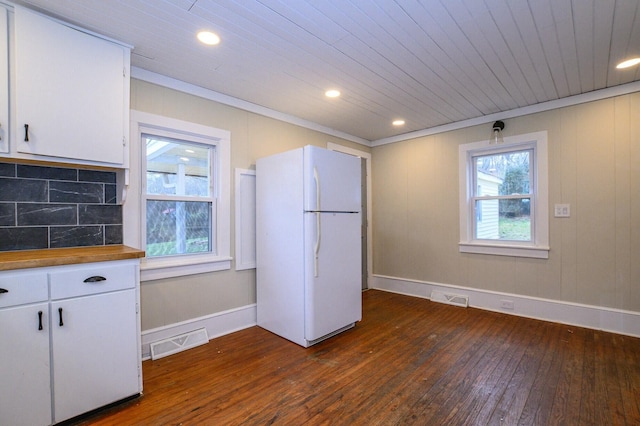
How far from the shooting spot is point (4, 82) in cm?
168

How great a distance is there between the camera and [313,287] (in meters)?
2.63

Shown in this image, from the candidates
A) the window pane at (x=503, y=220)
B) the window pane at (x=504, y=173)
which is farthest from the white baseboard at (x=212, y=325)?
the window pane at (x=504, y=173)

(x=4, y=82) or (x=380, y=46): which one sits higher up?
(x=380, y=46)

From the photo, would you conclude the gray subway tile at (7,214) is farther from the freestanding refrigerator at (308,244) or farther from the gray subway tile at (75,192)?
the freestanding refrigerator at (308,244)

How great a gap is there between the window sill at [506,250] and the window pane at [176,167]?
326 cm

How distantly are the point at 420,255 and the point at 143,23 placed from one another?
3.98m

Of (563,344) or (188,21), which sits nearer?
(188,21)

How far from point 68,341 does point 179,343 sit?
105 cm

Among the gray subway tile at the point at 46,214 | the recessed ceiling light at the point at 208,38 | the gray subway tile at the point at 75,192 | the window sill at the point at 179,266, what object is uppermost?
the recessed ceiling light at the point at 208,38

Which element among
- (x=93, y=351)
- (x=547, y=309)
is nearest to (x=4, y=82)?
(x=93, y=351)

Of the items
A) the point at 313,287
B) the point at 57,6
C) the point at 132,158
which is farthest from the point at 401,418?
the point at 57,6

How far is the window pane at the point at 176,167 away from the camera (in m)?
2.62

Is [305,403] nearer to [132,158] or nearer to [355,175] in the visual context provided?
[355,175]

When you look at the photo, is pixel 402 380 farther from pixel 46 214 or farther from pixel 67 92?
pixel 67 92
